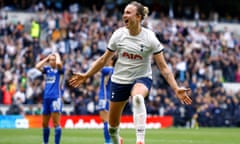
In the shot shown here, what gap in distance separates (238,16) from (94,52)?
15100 millimetres

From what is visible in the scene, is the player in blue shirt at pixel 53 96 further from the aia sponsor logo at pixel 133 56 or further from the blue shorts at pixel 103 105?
the aia sponsor logo at pixel 133 56

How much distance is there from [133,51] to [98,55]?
23.5 m

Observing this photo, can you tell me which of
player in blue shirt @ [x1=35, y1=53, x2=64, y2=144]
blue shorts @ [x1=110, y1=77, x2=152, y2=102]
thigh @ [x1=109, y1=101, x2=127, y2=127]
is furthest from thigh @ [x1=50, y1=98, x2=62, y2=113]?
blue shorts @ [x1=110, y1=77, x2=152, y2=102]

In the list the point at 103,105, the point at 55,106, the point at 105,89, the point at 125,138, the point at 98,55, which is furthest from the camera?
the point at 98,55

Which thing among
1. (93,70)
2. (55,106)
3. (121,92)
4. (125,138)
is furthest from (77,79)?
(125,138)

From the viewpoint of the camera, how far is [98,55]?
36.6 m

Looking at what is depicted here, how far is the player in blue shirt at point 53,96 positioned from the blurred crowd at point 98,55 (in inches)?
537

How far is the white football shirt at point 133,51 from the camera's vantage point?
13078 mm

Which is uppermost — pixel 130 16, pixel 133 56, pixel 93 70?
pixel 130 16

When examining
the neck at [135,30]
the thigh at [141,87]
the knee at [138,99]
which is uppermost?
the neck at [135,30]

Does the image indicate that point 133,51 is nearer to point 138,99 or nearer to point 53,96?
point 138,99

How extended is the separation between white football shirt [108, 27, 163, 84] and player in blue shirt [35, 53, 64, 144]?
4710 mm

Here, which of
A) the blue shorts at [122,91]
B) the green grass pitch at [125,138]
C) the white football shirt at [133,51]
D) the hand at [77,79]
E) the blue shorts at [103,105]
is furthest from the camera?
the green grass pitch at [125,138]

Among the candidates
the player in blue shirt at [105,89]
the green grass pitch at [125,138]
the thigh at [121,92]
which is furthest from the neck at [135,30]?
the green grass pitch at [125,138]
